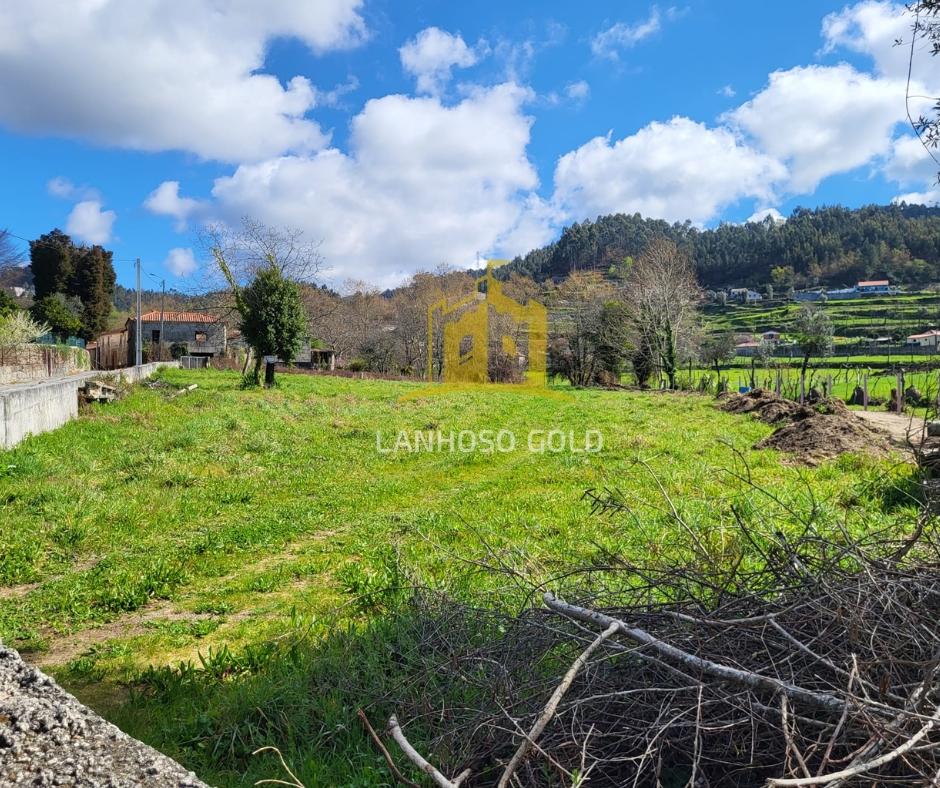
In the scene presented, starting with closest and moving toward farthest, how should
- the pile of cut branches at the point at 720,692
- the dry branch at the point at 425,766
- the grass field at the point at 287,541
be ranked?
the dry branch at the point at 425,766 → the pile of cut branches at the point at 720,692 → the grass field at the point at 287,541

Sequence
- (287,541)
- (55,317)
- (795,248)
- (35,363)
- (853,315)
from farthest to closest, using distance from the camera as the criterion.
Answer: (795,248)
(853,315)
(55,317)
(35,363)
(287,541)

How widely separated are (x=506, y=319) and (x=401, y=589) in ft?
113

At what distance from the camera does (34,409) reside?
10867mm

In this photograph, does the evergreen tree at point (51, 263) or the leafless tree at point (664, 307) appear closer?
the leafless tree at point (664, 307)

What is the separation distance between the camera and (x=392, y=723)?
161 centimetres

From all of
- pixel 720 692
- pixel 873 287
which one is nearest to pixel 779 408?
pixel 720 692

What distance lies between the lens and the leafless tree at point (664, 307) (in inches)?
1254

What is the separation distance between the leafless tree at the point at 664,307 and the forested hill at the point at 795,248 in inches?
1051

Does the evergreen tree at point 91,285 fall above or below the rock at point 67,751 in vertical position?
above

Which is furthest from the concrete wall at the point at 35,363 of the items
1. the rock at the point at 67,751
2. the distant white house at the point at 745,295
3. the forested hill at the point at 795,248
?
the distant white house at the point at 745,295

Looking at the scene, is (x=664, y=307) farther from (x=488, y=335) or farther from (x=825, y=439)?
(x=825, y=439)

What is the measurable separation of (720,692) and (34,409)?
12582 mm

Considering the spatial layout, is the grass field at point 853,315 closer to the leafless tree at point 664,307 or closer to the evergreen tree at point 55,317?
the leafless tree at point 664,307

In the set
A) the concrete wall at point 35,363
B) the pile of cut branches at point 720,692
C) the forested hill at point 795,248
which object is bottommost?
the pile of cut branches at point 720,692
